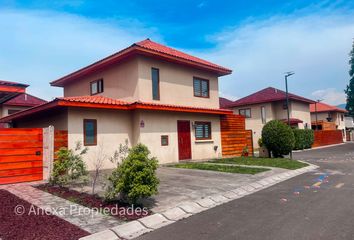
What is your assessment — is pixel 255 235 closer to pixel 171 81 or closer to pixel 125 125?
pixel 125 125

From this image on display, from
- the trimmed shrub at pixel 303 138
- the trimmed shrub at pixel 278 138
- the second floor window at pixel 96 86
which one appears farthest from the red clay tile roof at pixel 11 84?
the trimmed shrub at pixel 303 138

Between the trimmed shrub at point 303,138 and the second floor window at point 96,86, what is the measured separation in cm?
2181

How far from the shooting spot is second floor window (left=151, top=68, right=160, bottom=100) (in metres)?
16.3

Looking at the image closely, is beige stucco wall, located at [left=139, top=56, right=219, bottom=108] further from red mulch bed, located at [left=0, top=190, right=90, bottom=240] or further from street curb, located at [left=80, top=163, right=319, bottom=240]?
red mulch bed, located at [left=0, top=190, right=90, bottom=240]

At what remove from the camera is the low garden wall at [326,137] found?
37812mm

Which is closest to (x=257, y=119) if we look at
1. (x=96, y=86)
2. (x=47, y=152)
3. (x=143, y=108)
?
(x=96, y=86)

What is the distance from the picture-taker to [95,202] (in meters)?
7.29

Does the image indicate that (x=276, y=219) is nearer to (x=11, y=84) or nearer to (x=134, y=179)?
(x=134, y=179)

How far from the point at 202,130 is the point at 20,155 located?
1134 centimetres

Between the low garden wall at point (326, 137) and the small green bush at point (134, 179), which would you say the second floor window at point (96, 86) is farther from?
the low garden wall at point (326, 137)

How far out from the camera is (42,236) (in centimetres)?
509

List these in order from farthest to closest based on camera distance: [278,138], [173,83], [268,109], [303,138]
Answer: [268,109]
[303,138]
[278,138]
[173,83]

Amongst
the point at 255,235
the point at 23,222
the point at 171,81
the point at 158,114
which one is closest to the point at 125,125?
the point at 158,114

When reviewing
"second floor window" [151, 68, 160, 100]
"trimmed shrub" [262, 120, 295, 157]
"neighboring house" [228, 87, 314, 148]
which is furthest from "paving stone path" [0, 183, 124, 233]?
"neighboring house" [228, 87, 314, 148]
